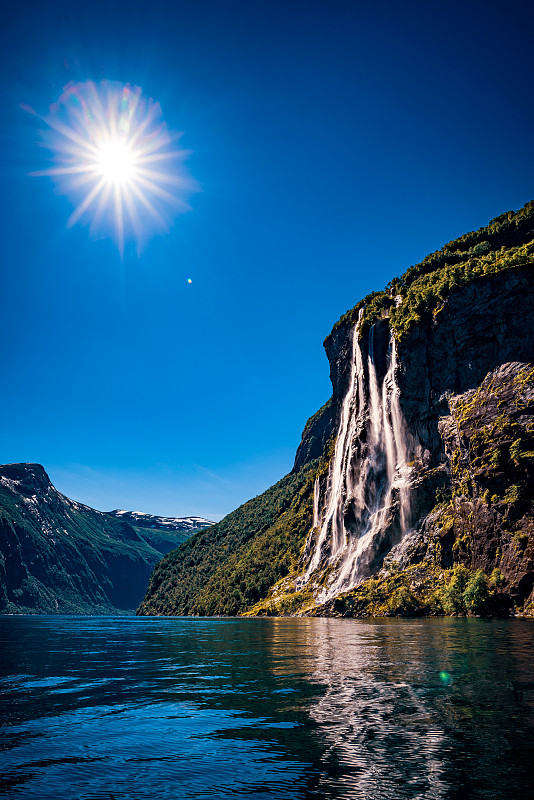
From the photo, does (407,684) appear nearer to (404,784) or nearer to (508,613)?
(404,784)

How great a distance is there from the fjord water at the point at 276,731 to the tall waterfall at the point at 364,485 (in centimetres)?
7336

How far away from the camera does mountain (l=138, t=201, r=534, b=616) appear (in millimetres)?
74750

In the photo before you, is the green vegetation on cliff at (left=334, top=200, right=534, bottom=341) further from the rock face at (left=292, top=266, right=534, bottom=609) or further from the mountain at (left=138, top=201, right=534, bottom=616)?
the rock face at (left=292, top=266, right=534, bottom=609)

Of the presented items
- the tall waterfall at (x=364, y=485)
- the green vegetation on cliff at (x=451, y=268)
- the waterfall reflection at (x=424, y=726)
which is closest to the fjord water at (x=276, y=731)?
the waterfall reflection at (x=424, y=726)

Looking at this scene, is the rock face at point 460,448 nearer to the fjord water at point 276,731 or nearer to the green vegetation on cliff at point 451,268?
the green vegetation on cliff at point 451,268

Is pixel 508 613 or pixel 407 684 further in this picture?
pixel 508 613

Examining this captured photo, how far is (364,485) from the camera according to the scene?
107812 mm

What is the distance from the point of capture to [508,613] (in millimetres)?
66188

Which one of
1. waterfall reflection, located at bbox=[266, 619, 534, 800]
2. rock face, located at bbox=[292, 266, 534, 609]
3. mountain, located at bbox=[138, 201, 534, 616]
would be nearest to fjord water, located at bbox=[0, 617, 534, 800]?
waterfall reflection, located at bbox=[266, 619, 534, 800]

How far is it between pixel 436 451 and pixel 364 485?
1815 cm

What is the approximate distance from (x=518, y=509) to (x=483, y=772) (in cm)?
7073

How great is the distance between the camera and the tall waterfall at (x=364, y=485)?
9638cm

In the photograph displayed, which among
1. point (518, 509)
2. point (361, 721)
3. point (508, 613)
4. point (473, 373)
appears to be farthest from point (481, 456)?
point (361, 721)

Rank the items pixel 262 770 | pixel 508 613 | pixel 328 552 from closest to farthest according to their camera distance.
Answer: pixel 262 770 < pixel 508 613 < pixel 328 552
